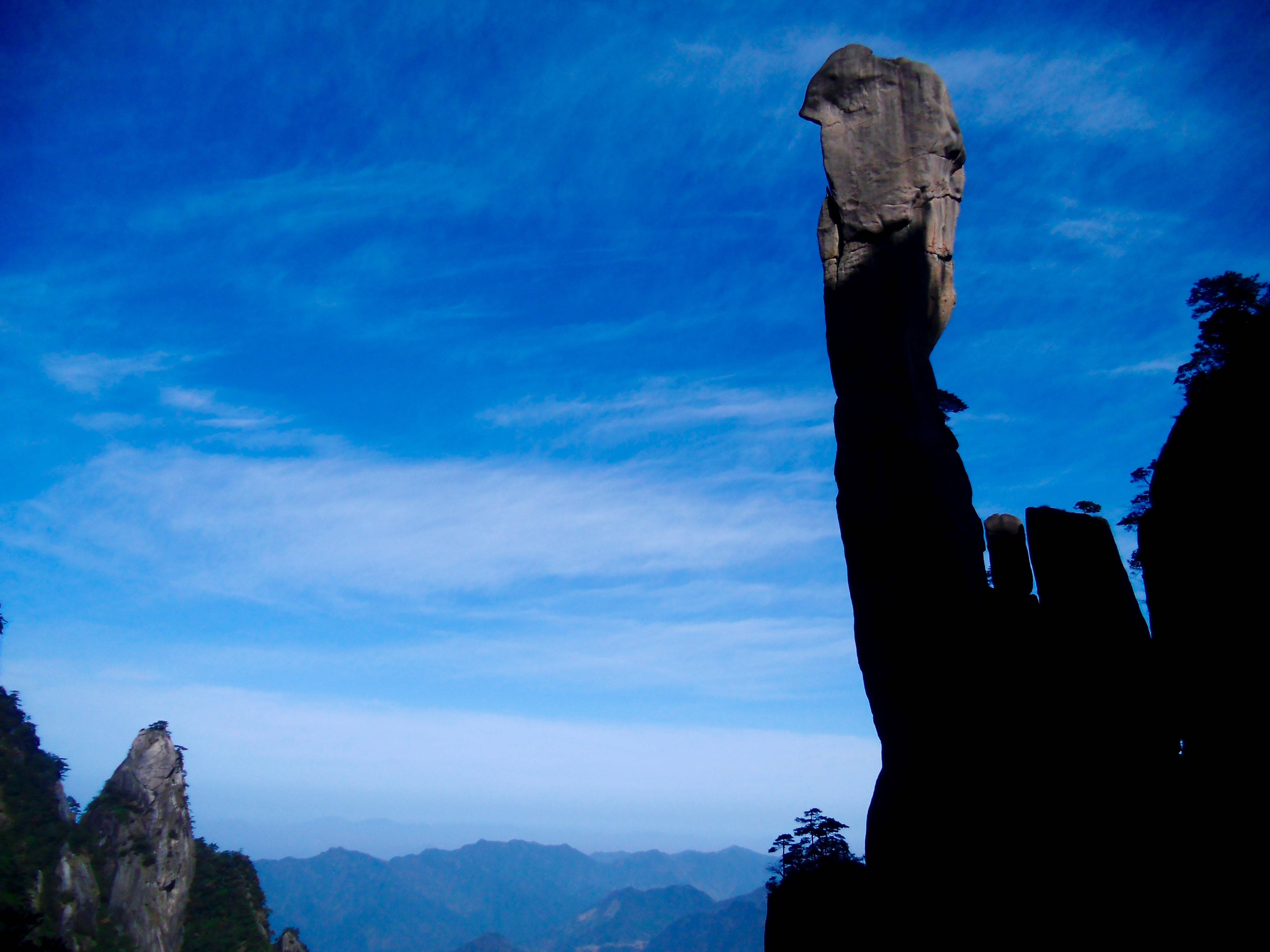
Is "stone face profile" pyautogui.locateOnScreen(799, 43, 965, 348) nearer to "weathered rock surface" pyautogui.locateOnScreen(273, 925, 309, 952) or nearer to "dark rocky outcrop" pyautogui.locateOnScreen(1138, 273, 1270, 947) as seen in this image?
"dark rocky outcrop" pyautogui.locateOnScreen(1138, 273, 1270, 947)

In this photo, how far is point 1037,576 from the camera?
26.1 m

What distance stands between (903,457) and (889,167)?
1080 centimetres

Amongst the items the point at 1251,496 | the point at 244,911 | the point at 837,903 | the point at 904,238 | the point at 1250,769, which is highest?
the point at 904,238

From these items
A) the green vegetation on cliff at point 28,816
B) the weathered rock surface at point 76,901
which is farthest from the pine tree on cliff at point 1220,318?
the weathered rock surface at point 76,901

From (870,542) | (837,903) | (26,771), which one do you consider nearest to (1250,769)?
(870,542)

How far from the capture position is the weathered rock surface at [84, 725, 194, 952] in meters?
77.8

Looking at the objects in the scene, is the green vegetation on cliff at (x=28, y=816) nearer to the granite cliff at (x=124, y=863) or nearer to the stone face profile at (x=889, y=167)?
the granite cliff at (x=124, y=863)

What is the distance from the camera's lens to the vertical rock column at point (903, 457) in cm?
2253

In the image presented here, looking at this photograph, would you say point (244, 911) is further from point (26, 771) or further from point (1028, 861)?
point (1028, 861)

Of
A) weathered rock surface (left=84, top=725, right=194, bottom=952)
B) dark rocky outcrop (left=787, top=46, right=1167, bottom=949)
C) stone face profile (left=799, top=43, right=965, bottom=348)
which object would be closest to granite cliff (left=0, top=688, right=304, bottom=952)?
weathered rock surface (left=84, top=725, right=194, bottom=952)

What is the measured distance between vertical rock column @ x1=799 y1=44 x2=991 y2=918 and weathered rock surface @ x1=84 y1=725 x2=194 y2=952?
85359 millimetres

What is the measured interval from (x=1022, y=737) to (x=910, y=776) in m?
3.68

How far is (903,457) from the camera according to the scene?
25.2 m

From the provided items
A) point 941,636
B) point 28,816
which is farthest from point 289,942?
point 941,636
